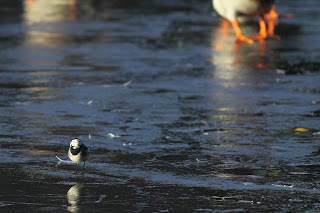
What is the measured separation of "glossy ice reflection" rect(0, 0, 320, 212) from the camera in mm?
6609

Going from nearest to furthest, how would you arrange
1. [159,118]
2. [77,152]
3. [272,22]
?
[77,152]
[159,118]
[272,22]

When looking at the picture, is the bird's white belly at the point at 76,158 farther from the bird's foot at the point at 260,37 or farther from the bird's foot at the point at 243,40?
the bird's foot at the point at 260,37

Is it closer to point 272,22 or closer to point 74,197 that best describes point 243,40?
point 272,22

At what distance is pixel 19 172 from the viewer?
721 centimetres

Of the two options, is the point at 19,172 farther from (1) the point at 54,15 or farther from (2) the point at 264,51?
(1) the point at 54,15

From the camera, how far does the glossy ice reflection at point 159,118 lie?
6.61 metres

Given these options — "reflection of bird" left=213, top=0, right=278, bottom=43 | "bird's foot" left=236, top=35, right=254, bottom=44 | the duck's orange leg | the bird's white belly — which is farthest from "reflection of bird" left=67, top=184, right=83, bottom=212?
the duck's orange leg

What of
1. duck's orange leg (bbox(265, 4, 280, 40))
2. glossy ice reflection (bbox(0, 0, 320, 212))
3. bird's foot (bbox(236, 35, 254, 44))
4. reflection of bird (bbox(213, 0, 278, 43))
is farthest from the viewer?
duck's orange leg (bbox(265, 4, 280, 40))

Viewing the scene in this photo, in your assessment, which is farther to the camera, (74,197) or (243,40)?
(243,40)

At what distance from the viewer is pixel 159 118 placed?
9.80 m

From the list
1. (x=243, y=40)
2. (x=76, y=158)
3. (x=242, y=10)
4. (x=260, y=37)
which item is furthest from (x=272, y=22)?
(x=76, y=158)

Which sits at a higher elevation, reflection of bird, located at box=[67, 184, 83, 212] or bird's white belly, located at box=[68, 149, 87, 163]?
bird's white belly, located at box=[68, 149, 87, 163]

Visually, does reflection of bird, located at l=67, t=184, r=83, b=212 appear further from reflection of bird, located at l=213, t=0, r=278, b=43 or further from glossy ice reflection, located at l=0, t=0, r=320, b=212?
reflection of bird, located at l=213, t=0, r=278, b=43

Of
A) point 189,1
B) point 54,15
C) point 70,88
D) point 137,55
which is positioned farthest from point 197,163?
point 189,1
